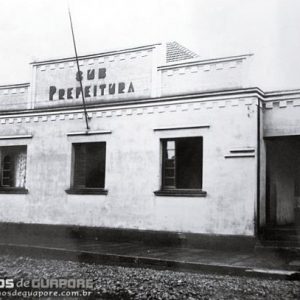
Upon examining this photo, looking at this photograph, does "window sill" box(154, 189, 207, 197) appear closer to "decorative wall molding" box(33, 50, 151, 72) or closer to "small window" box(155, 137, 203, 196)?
"small window" box(155, 137, 203, 196)

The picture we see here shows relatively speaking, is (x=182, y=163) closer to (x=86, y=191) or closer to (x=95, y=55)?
(x=86, y=191)

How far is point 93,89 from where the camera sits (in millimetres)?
14438

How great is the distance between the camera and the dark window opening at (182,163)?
12.9 meters

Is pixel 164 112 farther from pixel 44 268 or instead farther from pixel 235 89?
pixel 44 268

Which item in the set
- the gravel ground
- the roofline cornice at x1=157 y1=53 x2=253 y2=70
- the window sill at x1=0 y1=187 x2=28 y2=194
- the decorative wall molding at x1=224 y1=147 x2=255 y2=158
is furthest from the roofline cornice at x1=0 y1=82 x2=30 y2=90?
the decorative wall molding at x1=224 y1=147 x2=255 y2=158

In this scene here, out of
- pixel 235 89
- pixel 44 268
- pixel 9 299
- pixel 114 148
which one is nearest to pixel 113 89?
pixel 114 148

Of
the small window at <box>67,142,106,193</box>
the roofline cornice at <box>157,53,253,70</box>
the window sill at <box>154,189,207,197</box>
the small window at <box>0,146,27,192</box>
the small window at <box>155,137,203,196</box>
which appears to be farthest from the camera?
the small window at <box>0,146,27,192</box>

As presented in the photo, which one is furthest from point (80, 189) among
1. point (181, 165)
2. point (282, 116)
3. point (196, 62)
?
point (282, 116)

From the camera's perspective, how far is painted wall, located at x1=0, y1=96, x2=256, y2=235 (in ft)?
39.3

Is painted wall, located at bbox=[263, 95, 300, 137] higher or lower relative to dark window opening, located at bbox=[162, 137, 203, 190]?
higher

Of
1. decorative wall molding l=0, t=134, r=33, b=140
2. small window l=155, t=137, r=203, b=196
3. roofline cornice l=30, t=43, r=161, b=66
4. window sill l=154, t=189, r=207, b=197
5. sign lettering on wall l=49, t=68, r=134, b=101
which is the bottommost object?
window sill l=154, t=189, r=207, b=197

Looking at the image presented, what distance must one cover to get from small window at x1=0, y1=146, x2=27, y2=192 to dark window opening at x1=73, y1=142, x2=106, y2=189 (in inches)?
87.2

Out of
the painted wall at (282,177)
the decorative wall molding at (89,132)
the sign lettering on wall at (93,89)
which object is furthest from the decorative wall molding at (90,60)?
the painted wall at (282,177)

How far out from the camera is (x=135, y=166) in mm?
13414
